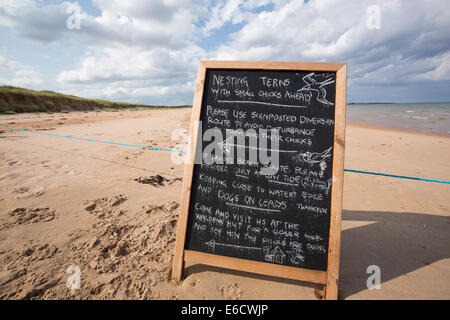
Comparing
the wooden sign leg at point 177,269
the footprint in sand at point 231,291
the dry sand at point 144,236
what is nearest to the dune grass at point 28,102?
the dry sand at point 144,236

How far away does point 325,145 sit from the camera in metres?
1.97

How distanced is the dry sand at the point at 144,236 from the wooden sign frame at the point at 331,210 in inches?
8.5

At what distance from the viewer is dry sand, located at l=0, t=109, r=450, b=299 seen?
1.99 meters

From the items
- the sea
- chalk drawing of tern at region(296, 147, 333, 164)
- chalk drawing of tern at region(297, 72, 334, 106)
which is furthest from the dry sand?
the sea

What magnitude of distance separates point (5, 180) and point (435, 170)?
1021cm

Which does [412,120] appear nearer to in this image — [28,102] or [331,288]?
[331,288]

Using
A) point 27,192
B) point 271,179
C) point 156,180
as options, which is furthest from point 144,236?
point 27,192

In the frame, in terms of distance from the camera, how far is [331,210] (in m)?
1.89

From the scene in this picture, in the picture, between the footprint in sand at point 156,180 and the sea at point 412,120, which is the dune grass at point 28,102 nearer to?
the footprint in sand at point 156,180

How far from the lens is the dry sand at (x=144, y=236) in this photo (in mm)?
1994

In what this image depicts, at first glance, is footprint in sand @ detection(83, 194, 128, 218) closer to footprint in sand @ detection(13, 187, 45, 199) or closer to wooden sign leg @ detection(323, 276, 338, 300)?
footprint in sand @ detection(13, 187, 45, 199)

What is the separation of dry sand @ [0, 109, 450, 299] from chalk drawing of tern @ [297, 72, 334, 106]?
1858mm
